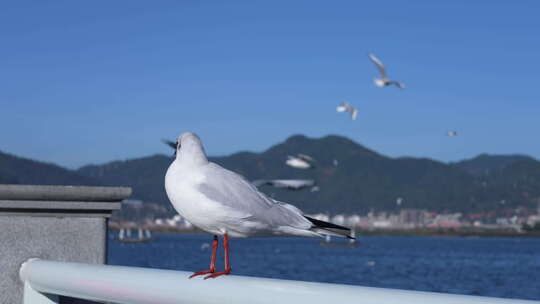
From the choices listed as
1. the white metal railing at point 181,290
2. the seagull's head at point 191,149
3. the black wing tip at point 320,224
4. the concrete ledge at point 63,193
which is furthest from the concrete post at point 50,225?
the black wing tip at point 320,224

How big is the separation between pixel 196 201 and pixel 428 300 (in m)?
1.28

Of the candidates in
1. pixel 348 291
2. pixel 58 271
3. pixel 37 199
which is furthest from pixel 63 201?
pixel 348 291

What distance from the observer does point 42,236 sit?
4.21 metres

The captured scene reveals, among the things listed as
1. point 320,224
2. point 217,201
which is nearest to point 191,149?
point 217,201

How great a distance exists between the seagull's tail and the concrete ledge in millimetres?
1494

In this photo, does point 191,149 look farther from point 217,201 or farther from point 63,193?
point 63,193

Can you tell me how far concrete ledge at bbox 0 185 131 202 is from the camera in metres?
4.05

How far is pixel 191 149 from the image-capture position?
3.07 metres

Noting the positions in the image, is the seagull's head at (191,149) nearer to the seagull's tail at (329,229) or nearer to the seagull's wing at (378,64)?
the seagull's tail at (329,229)

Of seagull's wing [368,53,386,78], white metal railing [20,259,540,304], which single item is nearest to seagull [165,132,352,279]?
white metal railing [20,259,540,304]

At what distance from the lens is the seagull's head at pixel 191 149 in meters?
3.08

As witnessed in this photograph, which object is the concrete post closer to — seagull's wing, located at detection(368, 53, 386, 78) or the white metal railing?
the white metal railing

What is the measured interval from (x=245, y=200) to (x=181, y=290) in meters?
0.52

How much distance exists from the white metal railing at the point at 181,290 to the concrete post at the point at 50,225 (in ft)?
1.05
